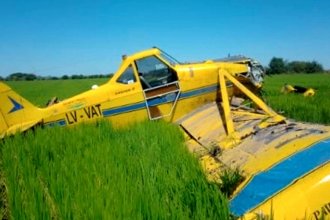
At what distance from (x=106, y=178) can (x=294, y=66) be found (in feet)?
363

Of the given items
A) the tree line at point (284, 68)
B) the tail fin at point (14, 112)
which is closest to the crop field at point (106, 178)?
the tail fin at point (14, 112)

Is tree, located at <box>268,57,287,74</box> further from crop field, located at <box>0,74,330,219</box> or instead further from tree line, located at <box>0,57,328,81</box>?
crop field, located at <box>0,74,330,219</box>

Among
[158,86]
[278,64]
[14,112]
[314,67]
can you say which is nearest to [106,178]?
[158,86]

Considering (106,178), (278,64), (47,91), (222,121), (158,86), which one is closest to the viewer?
(106,178)

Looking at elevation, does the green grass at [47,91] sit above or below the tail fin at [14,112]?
below

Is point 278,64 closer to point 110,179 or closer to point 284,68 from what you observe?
point 284,68

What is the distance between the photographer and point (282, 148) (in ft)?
16.1

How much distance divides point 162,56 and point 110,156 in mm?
4124

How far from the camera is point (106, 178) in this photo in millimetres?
4367

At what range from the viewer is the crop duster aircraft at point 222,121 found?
370 cm

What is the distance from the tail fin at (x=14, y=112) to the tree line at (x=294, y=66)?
97.3 metres

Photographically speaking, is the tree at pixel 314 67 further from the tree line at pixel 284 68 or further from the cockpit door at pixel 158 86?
the cockpit door at pixel 158 86

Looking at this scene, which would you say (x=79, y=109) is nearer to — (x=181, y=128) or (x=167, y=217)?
(x=181, y=128)

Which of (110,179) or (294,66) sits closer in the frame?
(110,179)
